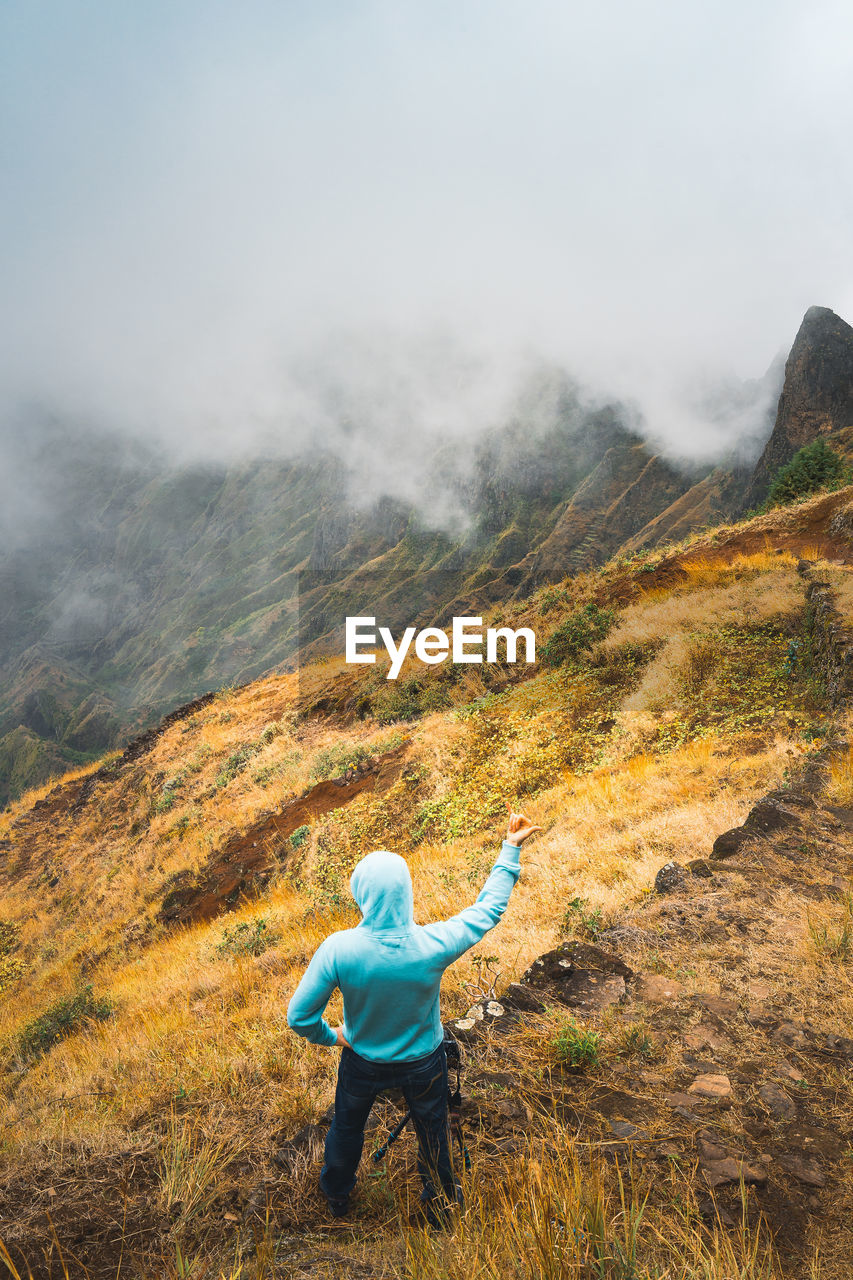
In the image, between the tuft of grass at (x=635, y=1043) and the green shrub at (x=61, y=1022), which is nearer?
the tuft of grass at (x=635, y=1043)

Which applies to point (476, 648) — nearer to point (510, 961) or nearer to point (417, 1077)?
point (510, 961)

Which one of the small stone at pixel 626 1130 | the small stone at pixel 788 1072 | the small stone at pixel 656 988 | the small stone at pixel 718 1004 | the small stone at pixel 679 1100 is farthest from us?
the small stone at pixel 656 988

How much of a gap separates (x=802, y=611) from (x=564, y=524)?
94.9m

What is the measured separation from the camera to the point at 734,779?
7047 mm

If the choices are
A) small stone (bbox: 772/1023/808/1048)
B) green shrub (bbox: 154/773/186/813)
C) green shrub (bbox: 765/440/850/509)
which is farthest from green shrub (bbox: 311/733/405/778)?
green shrub (bbox: 765/440/850/509)

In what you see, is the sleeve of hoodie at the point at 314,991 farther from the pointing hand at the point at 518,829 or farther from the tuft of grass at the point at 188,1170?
the tuft of grass at the point at 188,1170

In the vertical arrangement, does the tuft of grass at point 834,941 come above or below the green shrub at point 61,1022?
above

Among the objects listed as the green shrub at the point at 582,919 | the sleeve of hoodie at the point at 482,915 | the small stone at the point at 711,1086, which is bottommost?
the small stone at the point at 711,1086

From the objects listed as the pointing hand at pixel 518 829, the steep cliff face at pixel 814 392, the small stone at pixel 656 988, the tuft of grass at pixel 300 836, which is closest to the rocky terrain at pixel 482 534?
the steep cliff face at pixel 814 392

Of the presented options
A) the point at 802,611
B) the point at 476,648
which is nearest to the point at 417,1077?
the point at 802,611

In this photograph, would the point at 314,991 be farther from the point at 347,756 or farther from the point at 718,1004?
the point at 347,756

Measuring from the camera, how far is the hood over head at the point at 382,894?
2.40 meters

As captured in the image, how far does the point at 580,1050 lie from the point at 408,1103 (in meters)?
1.36

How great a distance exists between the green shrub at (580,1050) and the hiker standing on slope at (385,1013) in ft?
3.30
